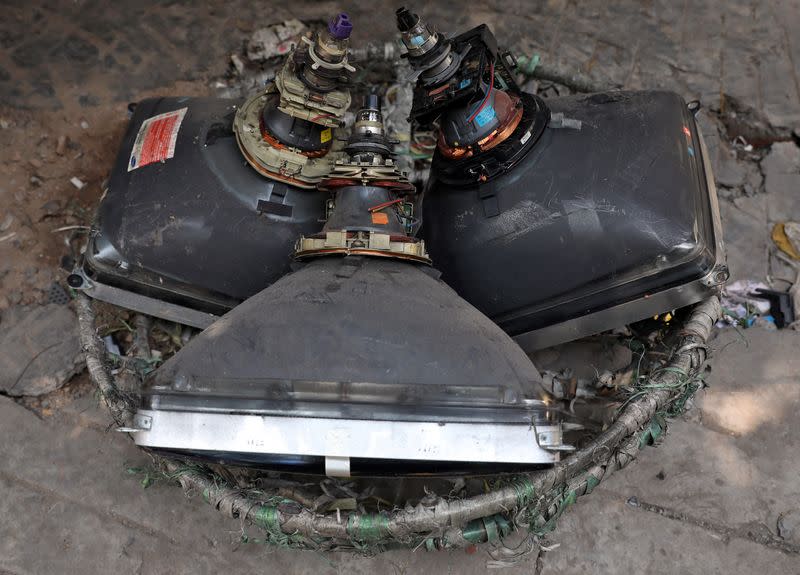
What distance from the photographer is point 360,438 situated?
1.37 metres

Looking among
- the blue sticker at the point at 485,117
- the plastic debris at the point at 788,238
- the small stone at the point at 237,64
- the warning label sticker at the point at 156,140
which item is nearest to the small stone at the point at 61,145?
the warning label sticker at the point at 156,140

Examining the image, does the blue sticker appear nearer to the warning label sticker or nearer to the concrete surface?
the warning label sticker

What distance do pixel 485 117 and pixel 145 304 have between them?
1096mm

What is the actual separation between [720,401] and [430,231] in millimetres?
1094

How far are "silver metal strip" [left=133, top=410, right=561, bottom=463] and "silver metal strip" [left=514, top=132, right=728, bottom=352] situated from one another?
0.65 meters

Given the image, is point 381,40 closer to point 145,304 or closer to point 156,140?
point 156,140

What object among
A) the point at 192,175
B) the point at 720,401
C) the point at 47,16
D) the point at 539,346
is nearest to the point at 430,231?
the point at 539,346

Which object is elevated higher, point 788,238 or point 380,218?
point 380,218

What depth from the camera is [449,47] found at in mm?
1931

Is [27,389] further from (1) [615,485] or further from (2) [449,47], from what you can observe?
(1) [615,485]

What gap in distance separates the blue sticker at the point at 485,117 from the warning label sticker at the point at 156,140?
2.89 feet

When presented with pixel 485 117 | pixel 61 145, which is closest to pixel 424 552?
pixel 485 117

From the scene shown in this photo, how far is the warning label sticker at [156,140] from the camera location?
214cm

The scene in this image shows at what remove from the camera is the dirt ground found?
2.12 metres
